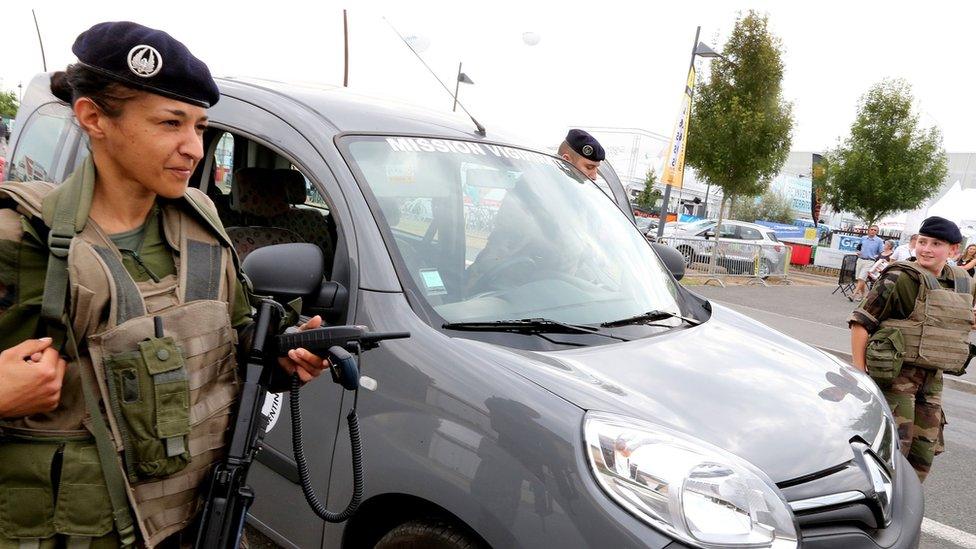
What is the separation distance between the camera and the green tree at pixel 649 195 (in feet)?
215

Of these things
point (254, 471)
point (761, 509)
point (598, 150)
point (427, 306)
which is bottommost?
point (254, 471)

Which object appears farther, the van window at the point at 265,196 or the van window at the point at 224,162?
the van window at the point at 265,196

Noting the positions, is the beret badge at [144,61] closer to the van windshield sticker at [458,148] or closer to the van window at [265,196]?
the van windshield sticker at [458,148]

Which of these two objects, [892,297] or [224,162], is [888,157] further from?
[224,162]

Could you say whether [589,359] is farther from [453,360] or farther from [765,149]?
[765,149]

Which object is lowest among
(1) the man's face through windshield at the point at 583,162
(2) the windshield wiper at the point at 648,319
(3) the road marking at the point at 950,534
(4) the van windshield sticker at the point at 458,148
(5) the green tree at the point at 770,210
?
(5) the green tree at the point at 770,210

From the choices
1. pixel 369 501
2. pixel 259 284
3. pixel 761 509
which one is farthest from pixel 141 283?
pixel 761 509

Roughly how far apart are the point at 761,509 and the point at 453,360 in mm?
849

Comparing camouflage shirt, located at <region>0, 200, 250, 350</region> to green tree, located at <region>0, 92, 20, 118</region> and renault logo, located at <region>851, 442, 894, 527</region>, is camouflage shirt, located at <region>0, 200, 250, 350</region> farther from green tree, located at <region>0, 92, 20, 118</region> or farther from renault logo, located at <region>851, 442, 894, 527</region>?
green tree, located at <region>0, 92, 20, 118</region>

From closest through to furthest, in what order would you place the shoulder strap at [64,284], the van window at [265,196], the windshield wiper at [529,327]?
the shoulder strap at [64,284] → the windshield wiper at [529,327] → the van window at [265,196]

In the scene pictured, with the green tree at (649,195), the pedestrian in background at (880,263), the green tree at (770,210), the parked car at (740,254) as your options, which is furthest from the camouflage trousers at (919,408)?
the green tree at (649,195)

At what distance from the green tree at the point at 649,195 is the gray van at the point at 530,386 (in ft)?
206

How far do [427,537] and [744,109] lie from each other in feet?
61.4

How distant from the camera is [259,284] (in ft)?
6.49
